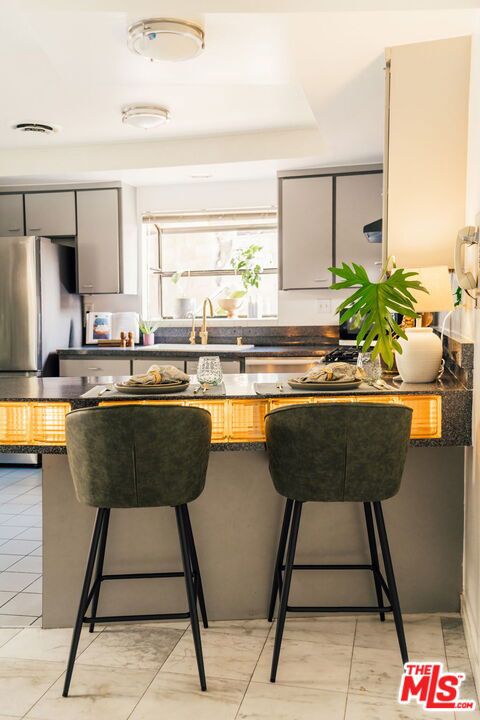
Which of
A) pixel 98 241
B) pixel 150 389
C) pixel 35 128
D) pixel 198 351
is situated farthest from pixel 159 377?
pixel 98 241

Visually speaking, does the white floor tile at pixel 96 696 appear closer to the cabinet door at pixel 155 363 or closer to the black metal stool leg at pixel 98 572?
the black metal stool leg at pixel 98 572

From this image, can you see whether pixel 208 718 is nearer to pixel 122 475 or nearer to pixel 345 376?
pixel 122 475

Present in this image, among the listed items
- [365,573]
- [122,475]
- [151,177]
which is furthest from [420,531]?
[151,177]

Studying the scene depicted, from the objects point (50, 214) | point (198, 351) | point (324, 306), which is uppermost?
point (50, 214)

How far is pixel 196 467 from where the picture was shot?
217 centimetres

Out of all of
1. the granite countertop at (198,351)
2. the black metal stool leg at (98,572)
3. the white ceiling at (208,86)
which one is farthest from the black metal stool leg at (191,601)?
the granite countertop at (198,351)

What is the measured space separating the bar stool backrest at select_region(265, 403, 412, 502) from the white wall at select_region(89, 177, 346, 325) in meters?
3.45

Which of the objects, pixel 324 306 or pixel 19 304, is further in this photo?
pixel 324 306

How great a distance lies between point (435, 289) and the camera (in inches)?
110

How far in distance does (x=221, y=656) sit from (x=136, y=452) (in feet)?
2.85

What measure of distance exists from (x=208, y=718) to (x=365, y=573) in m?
0.94

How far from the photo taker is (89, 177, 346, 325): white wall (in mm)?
5664

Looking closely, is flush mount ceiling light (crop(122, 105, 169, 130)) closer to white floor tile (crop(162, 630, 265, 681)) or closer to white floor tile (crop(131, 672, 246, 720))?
white floor tile (crop(162, 630, 265, 681))

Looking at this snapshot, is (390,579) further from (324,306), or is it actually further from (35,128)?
(35,128)
